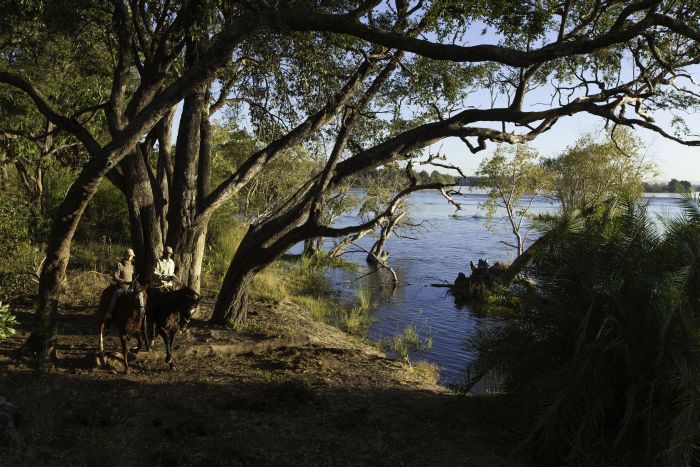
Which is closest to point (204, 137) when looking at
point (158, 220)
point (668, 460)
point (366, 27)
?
point (158, 220)

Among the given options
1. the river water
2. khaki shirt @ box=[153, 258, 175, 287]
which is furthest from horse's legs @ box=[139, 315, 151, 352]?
the river water

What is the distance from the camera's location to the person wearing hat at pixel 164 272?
10.5 meters

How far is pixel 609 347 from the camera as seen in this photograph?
6.62 m

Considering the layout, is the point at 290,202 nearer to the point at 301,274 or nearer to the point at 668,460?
the point at 668,460

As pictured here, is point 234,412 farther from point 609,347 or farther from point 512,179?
point 512,179

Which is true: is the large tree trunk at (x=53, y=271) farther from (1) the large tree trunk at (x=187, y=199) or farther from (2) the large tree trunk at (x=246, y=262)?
(2) the large tree trunk at (x=246, y=262)

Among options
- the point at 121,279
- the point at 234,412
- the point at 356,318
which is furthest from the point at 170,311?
the point at 356,318

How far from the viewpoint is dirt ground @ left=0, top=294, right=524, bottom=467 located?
6.54 metres

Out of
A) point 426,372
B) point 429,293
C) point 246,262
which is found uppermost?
point 246,262

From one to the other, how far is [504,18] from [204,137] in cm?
698

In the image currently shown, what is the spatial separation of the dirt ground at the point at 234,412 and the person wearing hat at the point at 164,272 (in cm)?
111

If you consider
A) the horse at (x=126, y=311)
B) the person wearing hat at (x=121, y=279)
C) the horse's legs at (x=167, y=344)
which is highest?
the person wearing hat at (x=121, y=279)

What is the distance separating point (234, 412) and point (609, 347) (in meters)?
4.77

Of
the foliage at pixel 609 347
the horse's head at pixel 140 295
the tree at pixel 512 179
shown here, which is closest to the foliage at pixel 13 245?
the horse's head at pixel 140 295
